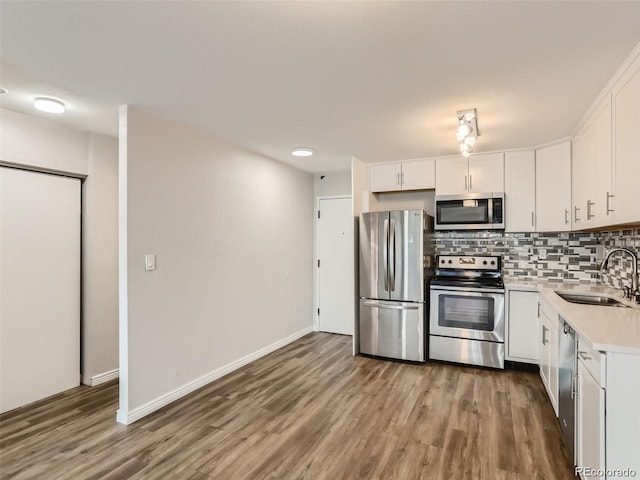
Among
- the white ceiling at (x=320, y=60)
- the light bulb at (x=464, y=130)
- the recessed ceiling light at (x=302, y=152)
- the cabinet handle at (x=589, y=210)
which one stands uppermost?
the white ceiling at (x=320, y=60)

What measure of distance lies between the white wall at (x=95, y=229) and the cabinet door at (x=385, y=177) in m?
2.92

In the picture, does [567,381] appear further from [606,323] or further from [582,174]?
[582,174]

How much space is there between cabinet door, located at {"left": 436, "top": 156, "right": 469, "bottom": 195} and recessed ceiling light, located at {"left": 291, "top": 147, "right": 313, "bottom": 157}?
155 centimetres

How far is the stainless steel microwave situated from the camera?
12.5ft

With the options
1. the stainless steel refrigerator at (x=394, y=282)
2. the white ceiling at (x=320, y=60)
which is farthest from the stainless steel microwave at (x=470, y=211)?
the white ceiling at (x=320, y=60)

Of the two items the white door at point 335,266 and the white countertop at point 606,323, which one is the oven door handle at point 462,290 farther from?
the white door at point 335,266

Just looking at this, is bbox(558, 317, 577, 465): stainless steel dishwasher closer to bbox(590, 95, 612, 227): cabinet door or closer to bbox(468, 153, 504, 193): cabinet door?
bbox(590, 95, 612, 227): cabinet door

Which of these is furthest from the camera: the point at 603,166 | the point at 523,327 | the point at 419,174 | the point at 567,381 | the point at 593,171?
the point at 419,174

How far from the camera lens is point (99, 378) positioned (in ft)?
10.8

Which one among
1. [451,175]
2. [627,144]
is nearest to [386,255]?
[451,175]

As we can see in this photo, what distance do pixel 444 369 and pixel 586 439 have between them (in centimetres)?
196

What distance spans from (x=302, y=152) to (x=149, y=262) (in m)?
2.02

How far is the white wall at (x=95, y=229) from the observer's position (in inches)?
121

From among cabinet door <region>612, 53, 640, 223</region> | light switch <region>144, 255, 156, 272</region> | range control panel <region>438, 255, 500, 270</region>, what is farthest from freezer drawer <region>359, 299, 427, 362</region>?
light switch <region>144, 255, 156, 272</region>
